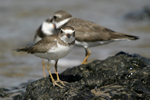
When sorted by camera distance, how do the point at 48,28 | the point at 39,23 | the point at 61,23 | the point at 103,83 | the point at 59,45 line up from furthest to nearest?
the point at 39,23
the point at 48,28
the point at 61,23
the point at 103,83
the point at 59,45

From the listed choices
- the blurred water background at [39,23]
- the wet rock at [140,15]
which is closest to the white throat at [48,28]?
the blurred water background at [39,23]

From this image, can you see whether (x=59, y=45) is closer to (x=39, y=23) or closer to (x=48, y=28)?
(x=48, y=28)

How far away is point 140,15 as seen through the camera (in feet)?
53.8

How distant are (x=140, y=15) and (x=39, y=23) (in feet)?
21.5

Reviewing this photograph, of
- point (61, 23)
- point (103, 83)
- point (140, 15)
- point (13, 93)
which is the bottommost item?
point (140, 15)

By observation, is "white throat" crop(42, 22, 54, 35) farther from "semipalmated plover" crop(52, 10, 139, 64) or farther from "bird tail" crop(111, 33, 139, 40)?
"bird tail" crop(111, 33, 139, 40)

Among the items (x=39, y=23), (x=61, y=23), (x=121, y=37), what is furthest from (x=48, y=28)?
(x=39, y=23)

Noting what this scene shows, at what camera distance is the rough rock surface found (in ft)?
15.8

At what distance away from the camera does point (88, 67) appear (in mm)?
5859

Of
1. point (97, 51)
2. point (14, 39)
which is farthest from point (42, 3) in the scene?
point (97, 51)

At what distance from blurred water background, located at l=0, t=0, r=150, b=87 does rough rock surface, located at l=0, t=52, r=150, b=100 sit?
92.8 inches

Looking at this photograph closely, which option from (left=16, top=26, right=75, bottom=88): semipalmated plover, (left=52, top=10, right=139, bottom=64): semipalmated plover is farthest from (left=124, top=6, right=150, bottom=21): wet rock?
(left=16, top=26, right=75, bottom=88): semipalmated plover

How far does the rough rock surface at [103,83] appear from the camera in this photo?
482 cm

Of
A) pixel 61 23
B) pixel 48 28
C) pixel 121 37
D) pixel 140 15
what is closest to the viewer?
pixel 121 37
